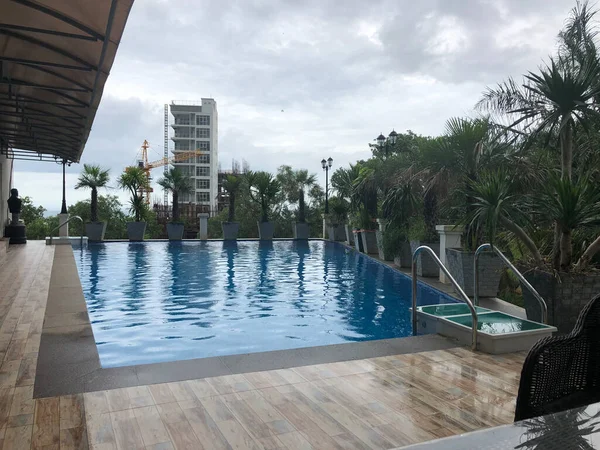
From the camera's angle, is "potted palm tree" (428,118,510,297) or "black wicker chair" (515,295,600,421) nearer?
"black wicker chair" (515,295,600,421)

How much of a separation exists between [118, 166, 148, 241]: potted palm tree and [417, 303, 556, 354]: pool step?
1468 centimetres

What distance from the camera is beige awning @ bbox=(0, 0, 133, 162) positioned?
4340 mm

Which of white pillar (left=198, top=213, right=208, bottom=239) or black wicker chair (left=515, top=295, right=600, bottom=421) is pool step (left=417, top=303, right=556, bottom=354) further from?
white pillar (left=198, top=213, right=208, bottom=239)

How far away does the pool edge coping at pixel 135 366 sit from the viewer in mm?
3219

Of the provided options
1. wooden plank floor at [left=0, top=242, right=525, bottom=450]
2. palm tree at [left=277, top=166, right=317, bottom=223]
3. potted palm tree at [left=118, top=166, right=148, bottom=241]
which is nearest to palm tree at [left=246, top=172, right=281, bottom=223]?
palm tree at [left=277, top=166, right=317, bottom=223]

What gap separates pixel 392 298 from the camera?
25.8 feet

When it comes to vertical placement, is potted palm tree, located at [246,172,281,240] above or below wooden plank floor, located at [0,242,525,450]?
above

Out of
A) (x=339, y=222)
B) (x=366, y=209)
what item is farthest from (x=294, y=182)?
(x=366, y=209)

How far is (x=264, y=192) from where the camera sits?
19.1m

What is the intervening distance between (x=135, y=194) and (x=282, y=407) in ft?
53.1

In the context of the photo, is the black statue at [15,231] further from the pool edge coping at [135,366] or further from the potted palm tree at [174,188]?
A: the pool edge coping at [135,366]

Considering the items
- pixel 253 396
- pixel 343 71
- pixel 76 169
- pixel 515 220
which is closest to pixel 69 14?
pixel 253 396

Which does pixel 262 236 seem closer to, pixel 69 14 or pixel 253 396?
pixel 69 14

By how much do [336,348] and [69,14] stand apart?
3955mm
